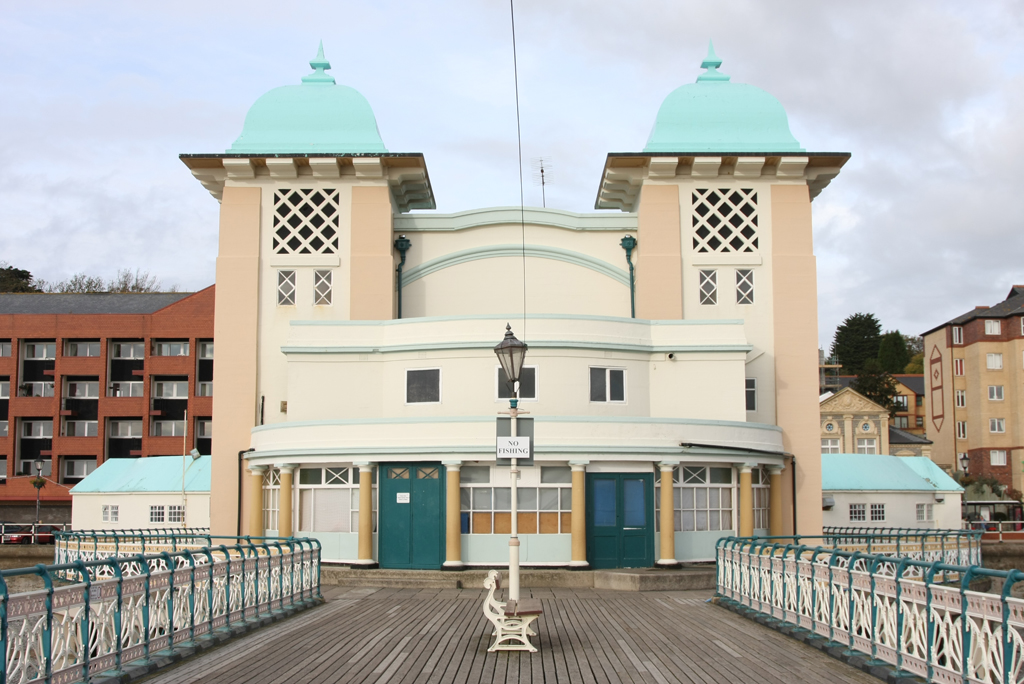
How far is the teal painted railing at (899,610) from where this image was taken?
888 cm

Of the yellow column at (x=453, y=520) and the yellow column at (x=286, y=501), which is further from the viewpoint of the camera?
the yellow column at (x=286, y=501)

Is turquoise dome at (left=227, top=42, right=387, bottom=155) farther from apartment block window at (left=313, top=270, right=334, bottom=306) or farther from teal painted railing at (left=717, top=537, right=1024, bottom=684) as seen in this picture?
teal painted railing at (left=717, top=537, right=1024, bottom=684)

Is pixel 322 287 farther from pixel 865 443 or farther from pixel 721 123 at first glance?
pixel 865 443

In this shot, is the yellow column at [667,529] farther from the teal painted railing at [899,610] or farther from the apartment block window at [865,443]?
the apartment block window at [865,443]

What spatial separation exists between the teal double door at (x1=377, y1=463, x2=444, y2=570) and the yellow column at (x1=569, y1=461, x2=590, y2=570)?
9.72ft

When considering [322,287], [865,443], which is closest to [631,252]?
[322,287]

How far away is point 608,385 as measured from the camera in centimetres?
2594

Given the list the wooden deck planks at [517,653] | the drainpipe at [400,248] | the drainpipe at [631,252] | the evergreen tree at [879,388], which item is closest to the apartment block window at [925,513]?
the drainpipe at [631,252]

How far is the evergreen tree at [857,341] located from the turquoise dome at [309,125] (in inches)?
3464

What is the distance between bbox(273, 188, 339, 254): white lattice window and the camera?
2962 cm

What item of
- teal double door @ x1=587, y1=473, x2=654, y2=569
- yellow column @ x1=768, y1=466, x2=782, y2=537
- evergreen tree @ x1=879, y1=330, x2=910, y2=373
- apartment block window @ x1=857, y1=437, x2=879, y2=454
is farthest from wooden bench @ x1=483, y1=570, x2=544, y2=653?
evergreen tree @ x1=879, y1=330, x2=910, y2=373

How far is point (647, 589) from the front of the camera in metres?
21.5

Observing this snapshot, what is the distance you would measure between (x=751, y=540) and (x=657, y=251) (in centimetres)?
1269

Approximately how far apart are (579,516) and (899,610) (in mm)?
12489
